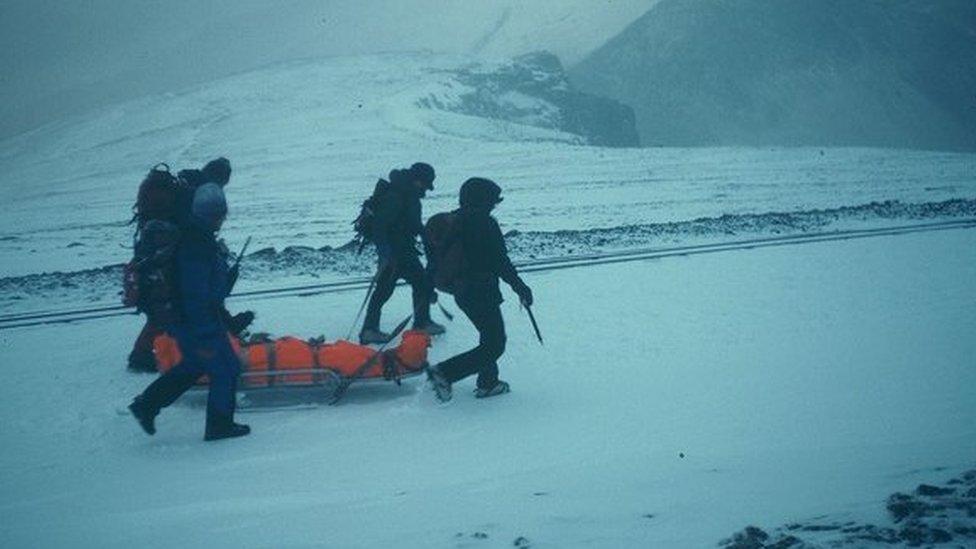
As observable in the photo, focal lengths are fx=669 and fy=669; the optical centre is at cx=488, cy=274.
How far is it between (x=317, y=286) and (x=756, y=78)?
293ft

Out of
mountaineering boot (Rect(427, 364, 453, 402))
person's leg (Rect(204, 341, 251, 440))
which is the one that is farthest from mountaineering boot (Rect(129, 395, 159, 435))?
mountaineering boot (Rect(427, 364, 453, 402))

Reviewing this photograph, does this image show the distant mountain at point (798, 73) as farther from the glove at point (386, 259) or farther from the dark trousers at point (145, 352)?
the dark trousers at point (145, 352)

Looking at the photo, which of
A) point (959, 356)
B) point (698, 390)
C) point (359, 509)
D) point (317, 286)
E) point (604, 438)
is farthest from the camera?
point (317, 286)

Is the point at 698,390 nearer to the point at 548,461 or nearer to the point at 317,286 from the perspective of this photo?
the point at 548,461

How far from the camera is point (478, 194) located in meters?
5.71

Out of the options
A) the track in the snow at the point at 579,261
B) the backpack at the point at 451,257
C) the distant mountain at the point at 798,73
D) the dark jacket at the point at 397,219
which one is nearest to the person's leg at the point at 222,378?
the backpack at the point at 451,257

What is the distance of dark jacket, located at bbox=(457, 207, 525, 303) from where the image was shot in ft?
18.9

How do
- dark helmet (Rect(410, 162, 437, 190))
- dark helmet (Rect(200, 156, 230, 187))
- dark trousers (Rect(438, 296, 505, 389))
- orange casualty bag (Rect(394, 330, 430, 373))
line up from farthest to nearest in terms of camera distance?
dark helmet (Rect(410, 162, 437, 190))
dark helmet (Rect(200, 156, 230, 187))
orange casualty bag (Rect(394, 330, 430, 373))
dark trousers (Rect(438, 296, 505, 389))

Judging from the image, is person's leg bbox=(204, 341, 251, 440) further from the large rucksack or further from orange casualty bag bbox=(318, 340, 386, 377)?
orange casualty bag bbox=(318, 340, 386, 377)

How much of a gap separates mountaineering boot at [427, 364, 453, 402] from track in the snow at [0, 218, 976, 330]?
4822 mm

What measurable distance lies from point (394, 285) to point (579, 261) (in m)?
4.98

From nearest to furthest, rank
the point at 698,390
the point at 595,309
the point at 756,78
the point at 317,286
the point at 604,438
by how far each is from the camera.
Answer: the point at 604,438
the point at 698,390
the point at 595,309
the point at 317,286
the point at 756,78

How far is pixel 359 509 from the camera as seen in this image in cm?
386

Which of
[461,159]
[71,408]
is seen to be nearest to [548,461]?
[71,408]
